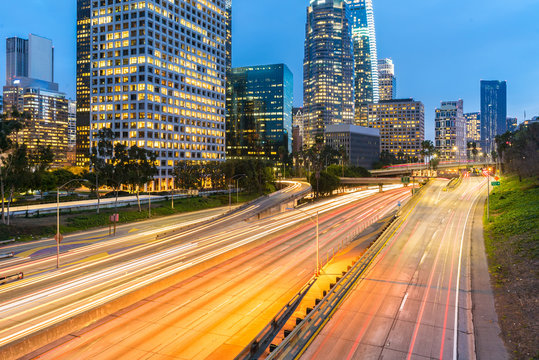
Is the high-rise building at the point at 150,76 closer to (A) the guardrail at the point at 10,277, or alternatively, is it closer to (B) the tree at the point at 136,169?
(B) the tree at the point at 136,169

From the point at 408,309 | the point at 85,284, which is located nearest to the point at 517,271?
the point at 408,309

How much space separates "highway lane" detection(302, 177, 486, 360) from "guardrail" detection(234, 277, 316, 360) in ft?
7.35

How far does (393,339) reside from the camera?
20641 mm

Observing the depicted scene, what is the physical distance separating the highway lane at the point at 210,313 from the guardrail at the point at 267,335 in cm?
184

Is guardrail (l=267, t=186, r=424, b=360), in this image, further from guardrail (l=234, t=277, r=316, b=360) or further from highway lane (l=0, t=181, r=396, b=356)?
highway lane (l=0, t=181, r=396, b=356)

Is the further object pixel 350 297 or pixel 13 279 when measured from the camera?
pixel 13 279

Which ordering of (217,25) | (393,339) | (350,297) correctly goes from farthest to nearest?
(217,25), (350,297), (393,339)

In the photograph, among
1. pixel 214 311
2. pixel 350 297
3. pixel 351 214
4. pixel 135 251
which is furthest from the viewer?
pixel 351 214

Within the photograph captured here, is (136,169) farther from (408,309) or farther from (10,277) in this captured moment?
(408,309)

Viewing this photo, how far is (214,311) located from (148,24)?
12968 cm

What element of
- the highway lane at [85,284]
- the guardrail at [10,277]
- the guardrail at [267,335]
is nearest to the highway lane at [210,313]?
the guardrail at [267,335]

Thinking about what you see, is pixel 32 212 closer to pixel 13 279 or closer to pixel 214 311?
pixel 13 279

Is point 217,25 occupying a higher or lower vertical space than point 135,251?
higher

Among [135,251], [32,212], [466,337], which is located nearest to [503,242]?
[466,337]
